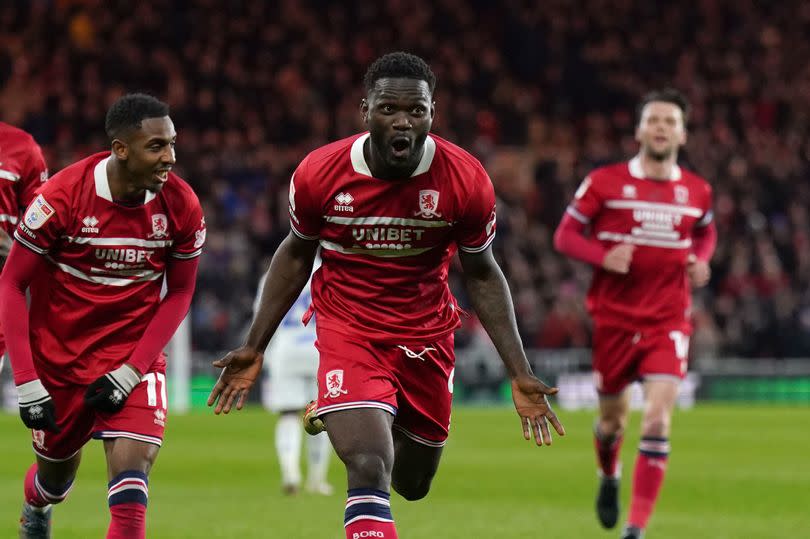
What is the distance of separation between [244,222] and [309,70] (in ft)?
15.8

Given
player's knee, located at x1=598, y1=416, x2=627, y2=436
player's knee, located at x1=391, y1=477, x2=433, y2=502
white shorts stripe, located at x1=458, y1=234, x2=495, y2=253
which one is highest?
white shorts stripe, located at x1=458, y1=234, x2=495, y2=253

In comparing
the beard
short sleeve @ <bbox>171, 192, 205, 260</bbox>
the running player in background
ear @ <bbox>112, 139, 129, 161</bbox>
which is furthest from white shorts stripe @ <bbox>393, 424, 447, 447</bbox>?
the running player in background

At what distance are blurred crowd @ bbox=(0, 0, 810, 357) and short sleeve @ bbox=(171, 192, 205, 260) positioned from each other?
48.7ft

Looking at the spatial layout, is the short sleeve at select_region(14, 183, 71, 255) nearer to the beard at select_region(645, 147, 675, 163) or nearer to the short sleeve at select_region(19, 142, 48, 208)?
the short sleeve at select_region(19, 142, 48, 208)

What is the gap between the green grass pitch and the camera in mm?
10086

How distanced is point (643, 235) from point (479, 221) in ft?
12.6

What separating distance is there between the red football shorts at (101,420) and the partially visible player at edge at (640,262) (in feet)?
12.7

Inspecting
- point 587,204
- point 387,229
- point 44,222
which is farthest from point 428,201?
point 587,204

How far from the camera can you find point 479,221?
6305mm

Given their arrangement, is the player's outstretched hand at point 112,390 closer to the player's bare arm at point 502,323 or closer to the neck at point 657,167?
the player's bare arm at point 502,323

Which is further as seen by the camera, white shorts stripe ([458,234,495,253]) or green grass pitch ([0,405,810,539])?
green grass pitch ([0,405,810,539])

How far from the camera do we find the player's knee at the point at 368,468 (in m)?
5.78

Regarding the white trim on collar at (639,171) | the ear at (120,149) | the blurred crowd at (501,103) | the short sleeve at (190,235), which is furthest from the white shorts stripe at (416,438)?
the blurred crowd at (501,103)

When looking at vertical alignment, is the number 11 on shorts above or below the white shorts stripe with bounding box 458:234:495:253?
below
